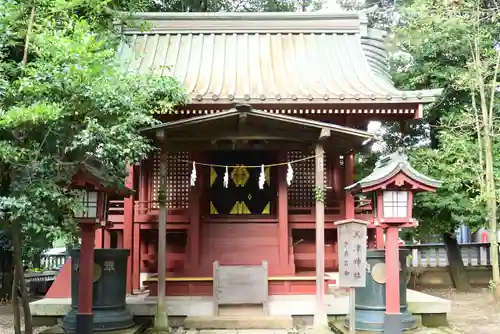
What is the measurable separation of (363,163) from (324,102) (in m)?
7.16

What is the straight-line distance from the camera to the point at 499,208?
12.6m

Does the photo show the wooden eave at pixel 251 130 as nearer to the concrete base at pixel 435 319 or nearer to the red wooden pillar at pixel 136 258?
the red wooden pillar at pixel 136 258

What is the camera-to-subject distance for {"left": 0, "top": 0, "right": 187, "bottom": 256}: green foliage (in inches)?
227

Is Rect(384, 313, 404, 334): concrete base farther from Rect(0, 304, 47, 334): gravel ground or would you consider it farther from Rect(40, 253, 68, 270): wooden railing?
Rect(40, 253, 68, 270): wooden railing

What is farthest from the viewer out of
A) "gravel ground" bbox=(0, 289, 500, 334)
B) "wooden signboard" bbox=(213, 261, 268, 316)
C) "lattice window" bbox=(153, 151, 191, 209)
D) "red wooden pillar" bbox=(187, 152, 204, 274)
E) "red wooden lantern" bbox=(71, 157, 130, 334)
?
"lattice window" bbox=(153, 151, 191, 209)

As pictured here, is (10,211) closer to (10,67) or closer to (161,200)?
(10,67)

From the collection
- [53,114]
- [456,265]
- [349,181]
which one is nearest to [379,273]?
[349,181]

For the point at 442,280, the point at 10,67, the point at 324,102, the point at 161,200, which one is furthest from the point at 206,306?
the point at 442,280

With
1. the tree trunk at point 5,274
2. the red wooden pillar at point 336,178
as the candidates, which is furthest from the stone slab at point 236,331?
the tree trunk at point 5,274

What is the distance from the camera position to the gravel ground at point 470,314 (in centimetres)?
965

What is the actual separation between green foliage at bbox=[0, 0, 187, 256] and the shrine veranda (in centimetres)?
210

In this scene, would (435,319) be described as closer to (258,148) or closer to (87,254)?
(258,148)

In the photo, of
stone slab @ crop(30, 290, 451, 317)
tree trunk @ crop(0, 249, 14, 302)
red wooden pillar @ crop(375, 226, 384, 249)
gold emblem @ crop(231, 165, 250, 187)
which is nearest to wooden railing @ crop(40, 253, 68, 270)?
tree trunk @ crop(0, 249, 14, 302)

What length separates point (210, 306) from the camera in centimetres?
925
